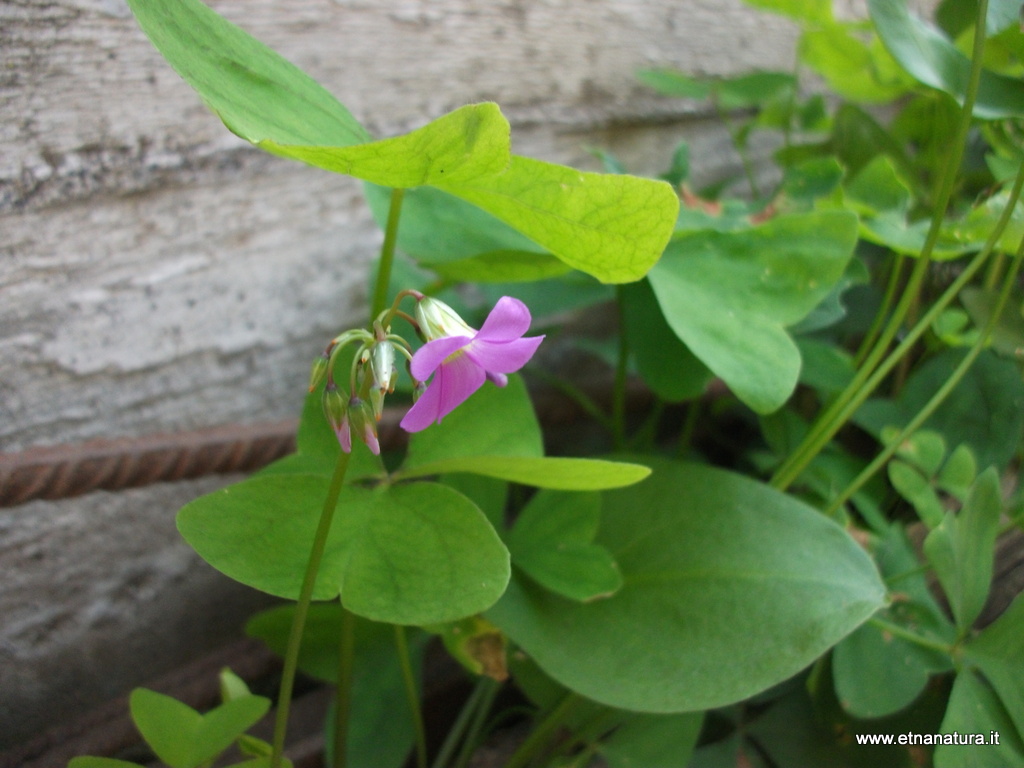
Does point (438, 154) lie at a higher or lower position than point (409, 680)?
higher

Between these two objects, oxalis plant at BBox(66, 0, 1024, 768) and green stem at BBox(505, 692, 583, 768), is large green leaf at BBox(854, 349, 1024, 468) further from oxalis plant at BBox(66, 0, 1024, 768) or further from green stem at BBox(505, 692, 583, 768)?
green stem at BBox(505, 692, 583, 768)

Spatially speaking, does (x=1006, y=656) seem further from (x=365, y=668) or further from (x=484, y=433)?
(x=365, y=668)

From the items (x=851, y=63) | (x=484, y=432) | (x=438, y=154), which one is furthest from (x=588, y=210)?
(x=851, y=63)

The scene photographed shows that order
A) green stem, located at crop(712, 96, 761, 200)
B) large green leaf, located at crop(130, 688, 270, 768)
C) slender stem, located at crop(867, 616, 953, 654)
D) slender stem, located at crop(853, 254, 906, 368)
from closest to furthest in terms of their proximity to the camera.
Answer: large green leaf, located at crop(130, 688, 270, 768), slender stem, located at crop(867, 616, 953, 654), slender stem, located at crop(853, 254, 906, 368), green stem, located at crop(712, 96, 761, 200)

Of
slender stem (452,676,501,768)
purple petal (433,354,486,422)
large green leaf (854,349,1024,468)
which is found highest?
purple petal (433,354,486,422)

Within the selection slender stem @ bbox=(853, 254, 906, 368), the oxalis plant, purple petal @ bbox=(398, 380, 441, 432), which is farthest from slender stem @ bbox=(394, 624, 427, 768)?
slender stem @ bbox=(853, 254, 906, 368)

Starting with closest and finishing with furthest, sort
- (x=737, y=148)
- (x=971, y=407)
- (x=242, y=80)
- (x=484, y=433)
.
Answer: (x=242, y=80) < (x=484, y=433) < (x=971, y=407) < (x=737, y=148)
